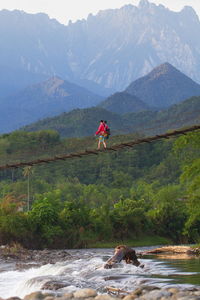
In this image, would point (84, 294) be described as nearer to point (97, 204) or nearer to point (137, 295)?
point (137, 295)

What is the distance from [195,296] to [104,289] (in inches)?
129

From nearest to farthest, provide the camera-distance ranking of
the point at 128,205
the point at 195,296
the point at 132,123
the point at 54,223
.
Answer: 1. the point at 195,296
2. the point at 54,223
3. the point at 128,205
4. the point at 132,123

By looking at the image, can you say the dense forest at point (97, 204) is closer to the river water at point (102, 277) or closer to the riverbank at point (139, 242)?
the riverbank at point (139, 242)

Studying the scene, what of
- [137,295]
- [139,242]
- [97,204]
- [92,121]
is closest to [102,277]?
[137,295]

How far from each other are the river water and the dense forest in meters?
4.78

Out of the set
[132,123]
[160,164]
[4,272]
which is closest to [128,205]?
[4,272]

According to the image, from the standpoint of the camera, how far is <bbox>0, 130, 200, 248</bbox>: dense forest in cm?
3782

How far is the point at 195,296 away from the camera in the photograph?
13.5m

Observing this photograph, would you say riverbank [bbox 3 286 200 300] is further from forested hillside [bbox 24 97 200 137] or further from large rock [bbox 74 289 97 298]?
forested hillside [bbox 24 97 200 137]

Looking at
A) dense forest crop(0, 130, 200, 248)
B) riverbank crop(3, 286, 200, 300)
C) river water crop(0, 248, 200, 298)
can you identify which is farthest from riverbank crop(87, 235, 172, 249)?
riverbank crop(3, 286, 200, 300)

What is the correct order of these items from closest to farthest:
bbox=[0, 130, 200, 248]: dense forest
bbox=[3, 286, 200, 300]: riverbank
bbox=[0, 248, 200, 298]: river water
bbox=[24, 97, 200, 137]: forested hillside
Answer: bbox=[3, 286, 200, 300]: riverbank < bbox=[0, 248, 200, 298]: river water < bbox=[0, 130, 200, 248]: dense forest < bbox=[24, 97, 200, 137]: forested hillside

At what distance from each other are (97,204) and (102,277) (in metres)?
53.7

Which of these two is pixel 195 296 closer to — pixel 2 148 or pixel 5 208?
pixel 5 208

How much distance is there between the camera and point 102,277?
61.4 feet
